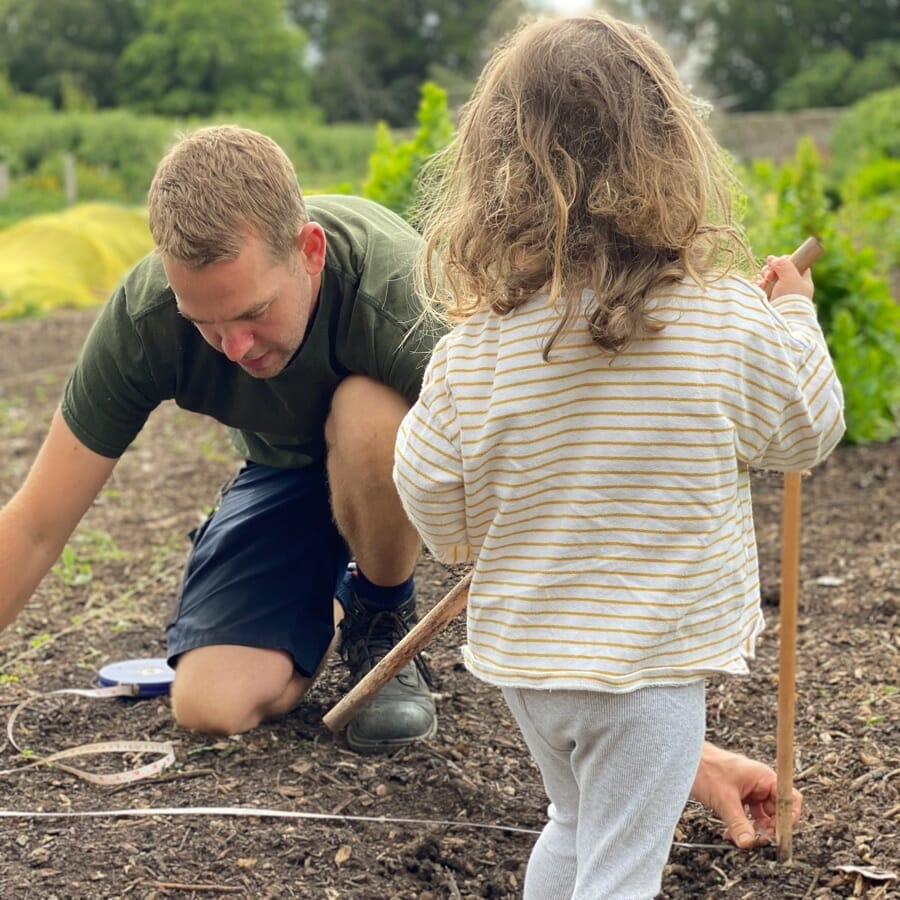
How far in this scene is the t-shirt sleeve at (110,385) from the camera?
2469mm

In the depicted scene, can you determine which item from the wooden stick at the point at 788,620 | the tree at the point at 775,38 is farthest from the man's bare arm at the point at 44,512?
the tree at the point at 775,38

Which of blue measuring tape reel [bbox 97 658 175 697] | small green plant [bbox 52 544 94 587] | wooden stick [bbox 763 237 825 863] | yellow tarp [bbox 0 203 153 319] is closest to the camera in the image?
wooden stick [bbox 763 237 825 863]

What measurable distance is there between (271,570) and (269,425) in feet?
1.41

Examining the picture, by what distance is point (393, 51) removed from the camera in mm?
50531

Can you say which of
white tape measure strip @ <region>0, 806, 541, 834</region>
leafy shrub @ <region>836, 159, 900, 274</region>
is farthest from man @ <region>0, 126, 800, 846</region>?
leafy shrub @ <region>836, 159, 900, 274</region>

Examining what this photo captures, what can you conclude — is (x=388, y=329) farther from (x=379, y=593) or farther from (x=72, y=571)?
(x=72, y=571)

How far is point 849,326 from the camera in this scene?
15.4ft

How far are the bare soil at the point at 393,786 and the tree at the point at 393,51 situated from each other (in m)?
47.8

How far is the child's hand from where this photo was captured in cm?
171

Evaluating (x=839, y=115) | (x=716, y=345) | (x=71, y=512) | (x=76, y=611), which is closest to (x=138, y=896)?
(x=71, y=512)

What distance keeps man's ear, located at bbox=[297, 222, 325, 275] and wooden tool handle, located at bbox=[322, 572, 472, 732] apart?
26.1 inches

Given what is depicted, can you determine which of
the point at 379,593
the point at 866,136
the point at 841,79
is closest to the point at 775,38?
the point at 841,79

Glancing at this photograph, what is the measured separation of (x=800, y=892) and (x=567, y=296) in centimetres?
110

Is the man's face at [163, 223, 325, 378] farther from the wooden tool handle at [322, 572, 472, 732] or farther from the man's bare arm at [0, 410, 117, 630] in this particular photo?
the wooden tool handle at [322, 572, 472, 732]
